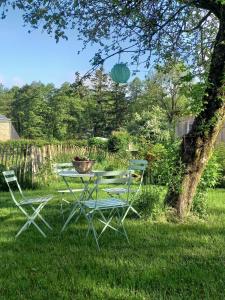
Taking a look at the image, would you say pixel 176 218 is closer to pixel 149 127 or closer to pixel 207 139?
pixel 207 139

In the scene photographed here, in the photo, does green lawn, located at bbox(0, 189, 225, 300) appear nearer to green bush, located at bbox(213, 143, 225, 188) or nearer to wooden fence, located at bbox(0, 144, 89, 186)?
wooden fence, located at bbox(0, 144, 89, 186)

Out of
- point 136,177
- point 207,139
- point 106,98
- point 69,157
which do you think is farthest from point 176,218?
point 106,98

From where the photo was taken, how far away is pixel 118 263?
4.97m

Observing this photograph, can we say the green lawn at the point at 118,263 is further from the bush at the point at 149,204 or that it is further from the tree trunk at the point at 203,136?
the tree trunk at the point at 203,136

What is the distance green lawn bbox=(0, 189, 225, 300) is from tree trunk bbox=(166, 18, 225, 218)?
1.65 feet

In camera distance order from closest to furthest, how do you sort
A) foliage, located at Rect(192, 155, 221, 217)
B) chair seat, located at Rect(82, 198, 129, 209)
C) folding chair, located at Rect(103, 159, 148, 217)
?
chair seat, located at Rect(82, 198, 129, 209) → folding chair, located at Rect(103, 159, 148, 217) → foliage, located at Rect(192, 155, 221, 217)

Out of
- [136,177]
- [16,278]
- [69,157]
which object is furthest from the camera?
[69,157]

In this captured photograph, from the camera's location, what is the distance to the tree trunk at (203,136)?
22.4 ft

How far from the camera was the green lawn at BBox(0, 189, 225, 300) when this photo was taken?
4.15m

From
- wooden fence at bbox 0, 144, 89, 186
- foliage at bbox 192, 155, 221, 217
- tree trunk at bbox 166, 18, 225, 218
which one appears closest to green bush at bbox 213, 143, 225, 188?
foliage at bbox 192, 155, 221, 217

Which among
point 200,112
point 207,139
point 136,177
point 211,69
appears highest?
point 211,69

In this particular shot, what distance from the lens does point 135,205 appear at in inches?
297

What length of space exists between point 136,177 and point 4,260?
8.56 meters

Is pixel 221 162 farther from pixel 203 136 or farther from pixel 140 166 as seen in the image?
pixel 140 166
